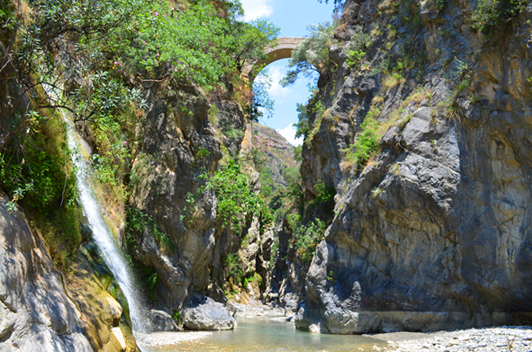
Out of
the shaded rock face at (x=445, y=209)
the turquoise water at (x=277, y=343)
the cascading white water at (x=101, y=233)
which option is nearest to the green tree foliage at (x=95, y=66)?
the cascading white water at (x=101, y=233)

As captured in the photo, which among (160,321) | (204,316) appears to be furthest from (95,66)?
(204,316)

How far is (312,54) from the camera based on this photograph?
2377 cm

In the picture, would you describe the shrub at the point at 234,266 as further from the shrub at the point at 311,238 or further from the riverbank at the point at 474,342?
the riverbank at the point at 474,342

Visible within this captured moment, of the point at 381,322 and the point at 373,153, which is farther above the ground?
the point at 373,153

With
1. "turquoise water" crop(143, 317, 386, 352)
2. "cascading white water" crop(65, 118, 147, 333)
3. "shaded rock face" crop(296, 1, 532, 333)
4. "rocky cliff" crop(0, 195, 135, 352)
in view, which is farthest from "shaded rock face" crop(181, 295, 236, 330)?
"rocky cliff" crop(0, 195, 135, 352)

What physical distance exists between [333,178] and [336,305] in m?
6.84

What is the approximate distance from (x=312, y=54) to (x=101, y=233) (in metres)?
18.4

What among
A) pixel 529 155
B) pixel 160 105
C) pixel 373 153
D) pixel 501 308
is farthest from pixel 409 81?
pixel 160 105

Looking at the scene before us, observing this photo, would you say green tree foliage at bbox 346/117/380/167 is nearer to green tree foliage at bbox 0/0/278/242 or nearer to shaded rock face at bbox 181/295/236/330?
green tree foliage at bbox 0/0/278/242

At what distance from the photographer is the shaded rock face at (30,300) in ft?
14.3

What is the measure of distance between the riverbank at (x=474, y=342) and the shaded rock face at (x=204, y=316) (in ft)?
20.9

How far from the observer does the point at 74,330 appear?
17.6ft

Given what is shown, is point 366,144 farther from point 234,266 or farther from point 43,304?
point 234,266

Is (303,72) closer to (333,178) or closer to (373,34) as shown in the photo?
(373,34)
